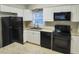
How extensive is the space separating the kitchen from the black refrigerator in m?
0.08

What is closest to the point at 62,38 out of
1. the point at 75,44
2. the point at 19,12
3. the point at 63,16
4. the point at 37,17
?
the point at 75,44

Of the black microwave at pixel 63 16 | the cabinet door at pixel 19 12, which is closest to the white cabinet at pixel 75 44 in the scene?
the black microwave at pixel 63 16

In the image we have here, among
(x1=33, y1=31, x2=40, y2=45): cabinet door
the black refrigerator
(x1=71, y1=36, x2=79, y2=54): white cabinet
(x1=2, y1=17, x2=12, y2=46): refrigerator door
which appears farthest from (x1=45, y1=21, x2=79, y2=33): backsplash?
(x1=2, y1=17, x2=12, y2=46): refrigerator door

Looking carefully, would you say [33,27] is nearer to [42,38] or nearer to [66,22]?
[42,38]

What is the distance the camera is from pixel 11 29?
1.87 meters

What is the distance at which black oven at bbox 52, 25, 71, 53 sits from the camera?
7.43 ft

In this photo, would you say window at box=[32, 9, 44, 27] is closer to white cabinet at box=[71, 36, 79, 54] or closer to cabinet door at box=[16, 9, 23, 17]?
cabinet door at box=[16, 9, 23, 17]

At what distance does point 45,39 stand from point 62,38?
44 centimetres

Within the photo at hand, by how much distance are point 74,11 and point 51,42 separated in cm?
97

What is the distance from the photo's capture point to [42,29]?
206 centimetres

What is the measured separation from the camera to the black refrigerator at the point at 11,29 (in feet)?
5.95

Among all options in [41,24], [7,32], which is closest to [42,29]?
[41,24]

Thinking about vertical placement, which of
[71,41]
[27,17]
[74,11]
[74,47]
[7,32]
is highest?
[74,11]

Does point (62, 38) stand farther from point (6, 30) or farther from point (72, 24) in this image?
point (6, 30)
